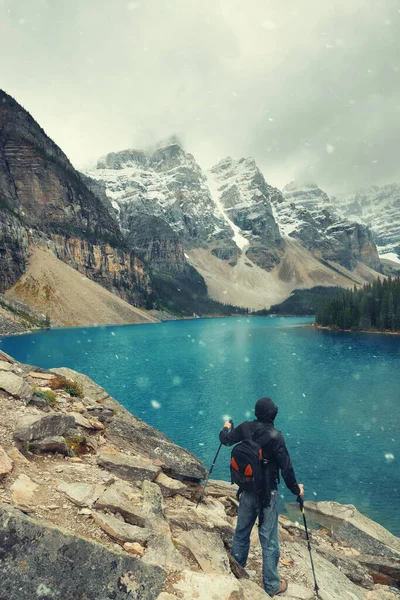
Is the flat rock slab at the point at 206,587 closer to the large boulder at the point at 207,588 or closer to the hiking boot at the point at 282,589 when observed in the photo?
the large boulder at the point at 207,588

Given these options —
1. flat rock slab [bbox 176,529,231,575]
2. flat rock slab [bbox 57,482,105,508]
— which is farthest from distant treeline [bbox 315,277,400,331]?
flat rock slab [bbox 57,482,105,508]

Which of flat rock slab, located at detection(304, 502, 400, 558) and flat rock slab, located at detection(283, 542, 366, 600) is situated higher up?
flat rock slab, located at detection(283, 542, 366, 600)

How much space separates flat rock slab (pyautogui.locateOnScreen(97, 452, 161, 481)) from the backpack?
354cm

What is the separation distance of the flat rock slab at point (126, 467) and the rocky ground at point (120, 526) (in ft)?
0.10

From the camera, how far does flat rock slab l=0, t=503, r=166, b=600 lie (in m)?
4.10

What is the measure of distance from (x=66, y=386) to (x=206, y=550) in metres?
9.69

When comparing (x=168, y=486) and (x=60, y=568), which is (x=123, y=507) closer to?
(x=60, y=568)

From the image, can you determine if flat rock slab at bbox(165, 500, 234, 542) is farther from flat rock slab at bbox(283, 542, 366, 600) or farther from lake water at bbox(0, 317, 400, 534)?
lake water at bbox(0, 317, 400, 534)

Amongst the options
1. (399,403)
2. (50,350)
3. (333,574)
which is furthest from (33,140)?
(333,574)

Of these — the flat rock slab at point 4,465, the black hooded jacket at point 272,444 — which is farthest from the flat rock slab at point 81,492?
the black hooded jacket at point 272,444

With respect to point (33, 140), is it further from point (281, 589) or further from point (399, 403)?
point (281, 589)

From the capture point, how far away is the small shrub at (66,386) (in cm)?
1439

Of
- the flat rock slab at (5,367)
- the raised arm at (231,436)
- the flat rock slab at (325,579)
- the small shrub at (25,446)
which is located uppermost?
the raised arm at (231,436)

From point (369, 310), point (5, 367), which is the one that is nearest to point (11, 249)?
point (369, 310)
